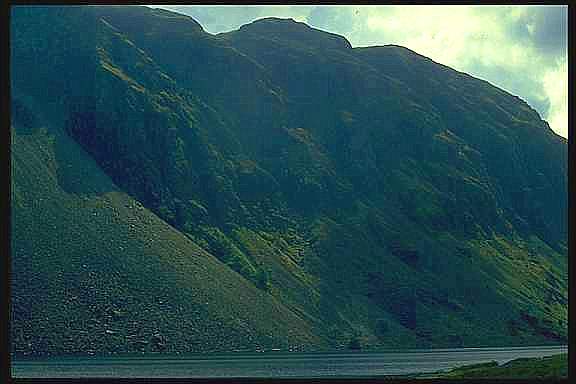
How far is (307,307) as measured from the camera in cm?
19425

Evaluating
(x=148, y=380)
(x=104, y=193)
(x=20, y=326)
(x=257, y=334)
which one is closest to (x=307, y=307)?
(x=257, y=334)

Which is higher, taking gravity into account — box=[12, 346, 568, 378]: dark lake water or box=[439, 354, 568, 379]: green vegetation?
box=[439, 354, 568, 379]: green vegetation

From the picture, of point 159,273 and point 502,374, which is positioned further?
point 159,273

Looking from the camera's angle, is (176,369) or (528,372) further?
(176,369)

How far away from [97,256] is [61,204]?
65.5 ft

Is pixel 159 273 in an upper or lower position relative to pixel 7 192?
lower

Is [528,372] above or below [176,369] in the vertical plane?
above

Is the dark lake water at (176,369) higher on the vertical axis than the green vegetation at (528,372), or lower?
lower

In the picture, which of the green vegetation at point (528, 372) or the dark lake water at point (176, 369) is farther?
the dark lake water at point (176, 369)

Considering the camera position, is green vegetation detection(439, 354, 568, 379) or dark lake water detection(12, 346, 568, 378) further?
dark lake water detection(12, 346, 568, 378)
